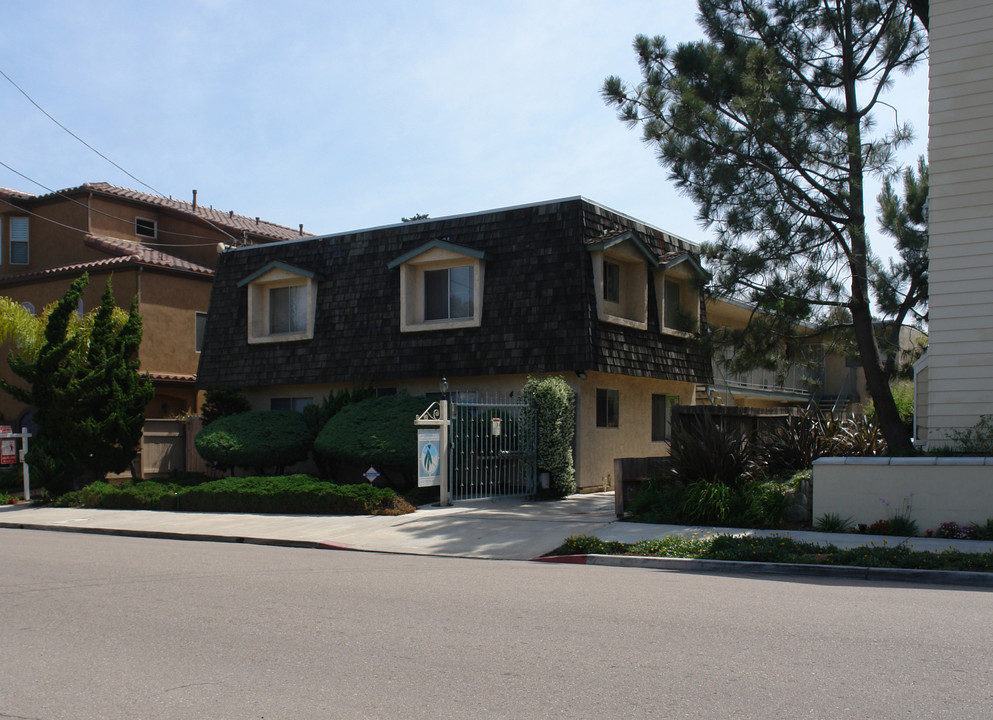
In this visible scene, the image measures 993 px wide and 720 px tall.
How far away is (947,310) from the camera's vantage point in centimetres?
1521

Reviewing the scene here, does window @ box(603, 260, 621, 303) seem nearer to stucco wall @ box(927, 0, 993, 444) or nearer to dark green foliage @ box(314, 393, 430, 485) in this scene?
dark green foliage @ box(314, 393, 430, 485)

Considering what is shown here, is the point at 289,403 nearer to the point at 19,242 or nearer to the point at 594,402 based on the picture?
the point at 594,402

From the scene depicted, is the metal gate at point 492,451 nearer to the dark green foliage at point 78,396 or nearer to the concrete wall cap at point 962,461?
the concrete wall cap at point 962,461

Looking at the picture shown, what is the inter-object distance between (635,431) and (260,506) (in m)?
9.78

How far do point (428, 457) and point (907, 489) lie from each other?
841 centimetres

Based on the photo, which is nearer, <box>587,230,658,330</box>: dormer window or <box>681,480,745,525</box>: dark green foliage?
<box>681,480,745,525</box>: dark green foliage

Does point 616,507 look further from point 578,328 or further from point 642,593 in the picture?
point 642,593

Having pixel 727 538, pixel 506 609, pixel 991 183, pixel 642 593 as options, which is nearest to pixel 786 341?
pixel 991 183

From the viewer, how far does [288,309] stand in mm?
25828

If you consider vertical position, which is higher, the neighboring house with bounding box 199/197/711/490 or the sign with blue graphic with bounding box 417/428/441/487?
the neighboring house with bounding box 199/197/711/490

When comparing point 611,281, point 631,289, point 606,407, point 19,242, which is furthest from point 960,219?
point 19,242

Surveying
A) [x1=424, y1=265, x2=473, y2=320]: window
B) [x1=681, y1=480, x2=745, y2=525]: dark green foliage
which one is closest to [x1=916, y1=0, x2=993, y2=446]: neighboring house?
[x1=681, y1=480, x2=745, y2=525]: dark green foliage

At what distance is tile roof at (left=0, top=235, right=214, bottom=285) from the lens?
2947 centimetres

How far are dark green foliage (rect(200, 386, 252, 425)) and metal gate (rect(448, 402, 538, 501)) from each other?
26.3ft
